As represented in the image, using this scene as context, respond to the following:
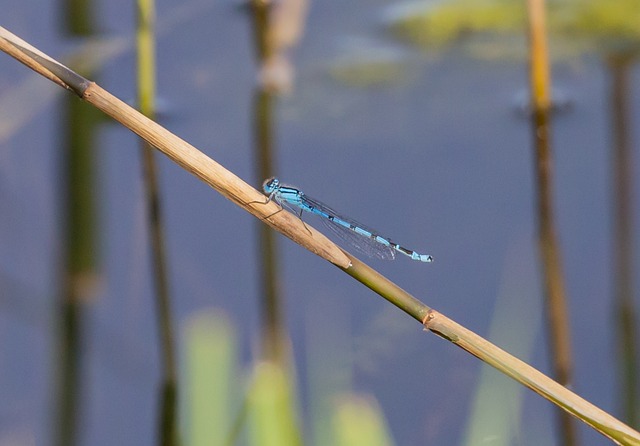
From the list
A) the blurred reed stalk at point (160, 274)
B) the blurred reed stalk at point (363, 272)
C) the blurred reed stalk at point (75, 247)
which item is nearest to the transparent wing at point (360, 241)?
the blurred reed stalk at point (160, 274)

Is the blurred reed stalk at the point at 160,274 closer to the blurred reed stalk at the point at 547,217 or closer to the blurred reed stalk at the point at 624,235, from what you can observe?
the blurred reed stalk at the point at 547,217

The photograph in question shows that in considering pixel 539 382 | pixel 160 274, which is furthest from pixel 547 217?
pixel 539 382

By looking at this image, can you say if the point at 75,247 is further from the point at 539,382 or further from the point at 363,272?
the point at 539,382

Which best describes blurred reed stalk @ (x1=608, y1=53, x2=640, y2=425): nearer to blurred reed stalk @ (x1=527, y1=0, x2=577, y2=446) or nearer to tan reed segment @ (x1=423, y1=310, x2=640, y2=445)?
blurred reed stalk @ (x1=527, y1=0, x2=577, y2=446)

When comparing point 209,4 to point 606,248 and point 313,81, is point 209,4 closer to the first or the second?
point 313,81

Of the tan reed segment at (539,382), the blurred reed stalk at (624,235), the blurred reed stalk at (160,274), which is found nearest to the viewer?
the tan reed segment at (539,382)

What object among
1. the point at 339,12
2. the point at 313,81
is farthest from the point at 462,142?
the point at 339,12

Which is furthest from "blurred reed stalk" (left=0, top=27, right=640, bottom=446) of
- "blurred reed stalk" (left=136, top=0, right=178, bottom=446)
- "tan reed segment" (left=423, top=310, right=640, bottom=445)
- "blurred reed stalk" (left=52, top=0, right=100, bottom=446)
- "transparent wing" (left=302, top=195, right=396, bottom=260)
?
"blurred reed stalk" (left=52, top=0, right=100, bottom=446)
